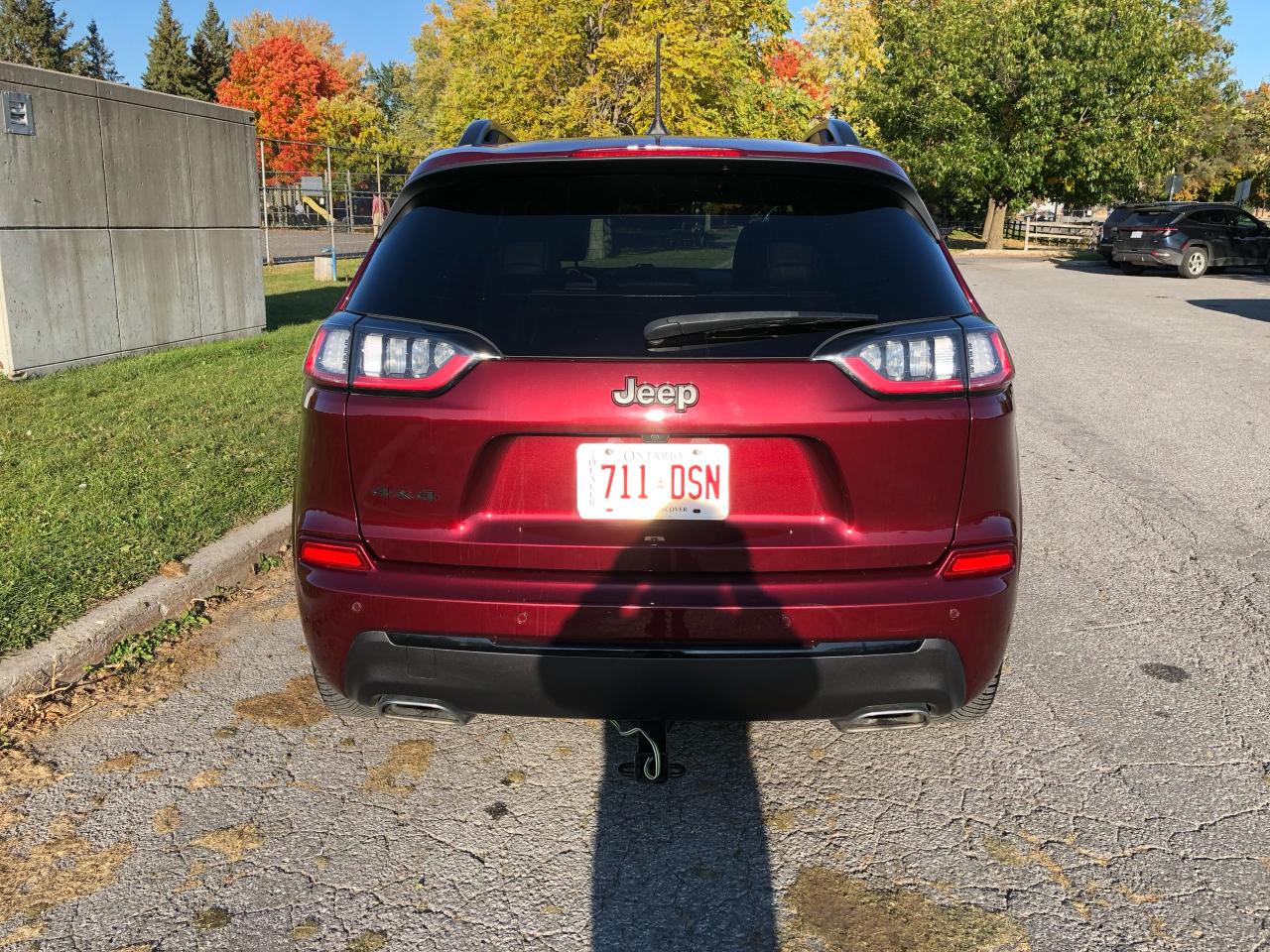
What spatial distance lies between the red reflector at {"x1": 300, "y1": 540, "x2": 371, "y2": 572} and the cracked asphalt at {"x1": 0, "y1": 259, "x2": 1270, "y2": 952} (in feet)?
2.50

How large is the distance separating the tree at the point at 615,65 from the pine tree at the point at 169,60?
5458cm

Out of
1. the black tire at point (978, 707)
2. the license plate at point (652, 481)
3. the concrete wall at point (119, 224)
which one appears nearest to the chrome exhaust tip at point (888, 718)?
the black tire at point (978, 707)

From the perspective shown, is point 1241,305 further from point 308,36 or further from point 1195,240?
point 308,36

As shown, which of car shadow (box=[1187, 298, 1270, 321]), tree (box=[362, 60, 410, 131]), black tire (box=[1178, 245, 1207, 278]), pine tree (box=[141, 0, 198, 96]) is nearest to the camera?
car shadow (box=[1187, 298, 1270, 321])

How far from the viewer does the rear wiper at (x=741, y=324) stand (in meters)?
2.41

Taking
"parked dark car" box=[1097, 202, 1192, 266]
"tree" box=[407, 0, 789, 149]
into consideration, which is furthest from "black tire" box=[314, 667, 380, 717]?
"parked dark car" box=[1097, 202, 1192, 266]

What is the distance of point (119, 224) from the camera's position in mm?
9680

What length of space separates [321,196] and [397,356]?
72.8 ft

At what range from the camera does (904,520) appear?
2.44 m

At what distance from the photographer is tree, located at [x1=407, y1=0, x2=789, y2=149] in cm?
1970

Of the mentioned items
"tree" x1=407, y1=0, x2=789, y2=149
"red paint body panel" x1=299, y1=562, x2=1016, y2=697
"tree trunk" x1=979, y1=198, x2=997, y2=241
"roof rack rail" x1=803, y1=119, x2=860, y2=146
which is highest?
"tree" x1=407, y1=0, x2=789, y2=149

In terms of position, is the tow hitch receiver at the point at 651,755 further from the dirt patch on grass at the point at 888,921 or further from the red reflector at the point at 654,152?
the red reflector at the point at 654,152

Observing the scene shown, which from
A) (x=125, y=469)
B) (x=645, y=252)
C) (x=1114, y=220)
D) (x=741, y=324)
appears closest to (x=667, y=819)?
(x=741, y=324)

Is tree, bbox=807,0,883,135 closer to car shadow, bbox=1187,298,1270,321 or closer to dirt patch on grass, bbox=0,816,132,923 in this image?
car shadow, bbox=1187,298,1270,321
